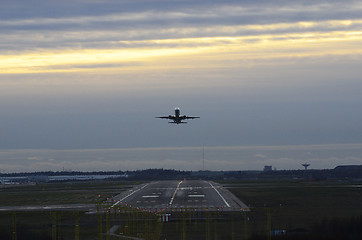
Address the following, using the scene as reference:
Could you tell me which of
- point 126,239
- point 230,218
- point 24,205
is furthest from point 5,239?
point 24,205

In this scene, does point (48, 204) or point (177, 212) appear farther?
point (48, 204)

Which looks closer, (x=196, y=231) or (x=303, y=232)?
(x=303, y=232)

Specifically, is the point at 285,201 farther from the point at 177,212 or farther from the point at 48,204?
the point at 48,204

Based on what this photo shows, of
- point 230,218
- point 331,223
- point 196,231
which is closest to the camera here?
point 331,223

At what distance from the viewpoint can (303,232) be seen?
236 feet

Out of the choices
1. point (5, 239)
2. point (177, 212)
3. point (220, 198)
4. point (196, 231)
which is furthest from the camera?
point (220, 198)

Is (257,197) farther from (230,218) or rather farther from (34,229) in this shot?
(34,229)

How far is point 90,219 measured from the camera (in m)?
116

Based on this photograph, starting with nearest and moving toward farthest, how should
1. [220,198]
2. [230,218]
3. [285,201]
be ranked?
1. [230,218]
2. [285,201]
3. [220,198]

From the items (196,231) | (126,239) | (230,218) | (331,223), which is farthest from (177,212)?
(331,223)

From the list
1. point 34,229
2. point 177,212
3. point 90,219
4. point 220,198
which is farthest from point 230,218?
point 220,198

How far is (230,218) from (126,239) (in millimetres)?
30748

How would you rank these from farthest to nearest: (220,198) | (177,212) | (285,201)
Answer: (220,198) < (285,201) < (177,212)

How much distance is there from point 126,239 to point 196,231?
14259mm
